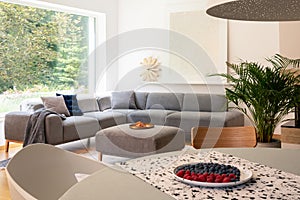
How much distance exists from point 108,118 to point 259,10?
15.0 ft

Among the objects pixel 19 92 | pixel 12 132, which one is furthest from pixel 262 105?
pixel 19 92

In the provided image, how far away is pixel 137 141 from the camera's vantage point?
4.09 m

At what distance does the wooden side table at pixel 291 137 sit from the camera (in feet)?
9.62

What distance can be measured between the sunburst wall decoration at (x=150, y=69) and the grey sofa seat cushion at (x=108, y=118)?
1340 millimetres

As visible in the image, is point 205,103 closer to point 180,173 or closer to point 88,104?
point 88,104

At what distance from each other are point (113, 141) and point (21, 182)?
301cm

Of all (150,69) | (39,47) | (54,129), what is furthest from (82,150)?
(150,69)

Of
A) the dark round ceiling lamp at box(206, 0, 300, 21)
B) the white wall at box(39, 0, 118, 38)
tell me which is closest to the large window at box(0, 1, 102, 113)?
the white wall at box(39, 0, 118, 38)

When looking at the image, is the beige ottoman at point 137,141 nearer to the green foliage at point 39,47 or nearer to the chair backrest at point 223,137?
the chair backrest at point 223,137

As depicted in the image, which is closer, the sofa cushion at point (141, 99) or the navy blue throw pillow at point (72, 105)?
the navy blue throw pillow at point (72, 105)

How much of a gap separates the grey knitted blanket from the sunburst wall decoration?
2.85 meters

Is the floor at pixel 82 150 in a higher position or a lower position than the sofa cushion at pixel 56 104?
lower

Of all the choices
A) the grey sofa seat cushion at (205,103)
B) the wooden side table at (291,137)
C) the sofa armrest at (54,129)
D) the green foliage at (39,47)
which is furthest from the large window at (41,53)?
the wooden side table at (291,137)

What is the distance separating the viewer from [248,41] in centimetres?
620
